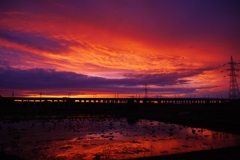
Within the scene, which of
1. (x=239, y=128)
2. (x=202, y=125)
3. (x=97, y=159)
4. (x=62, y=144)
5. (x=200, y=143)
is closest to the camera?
(x=97, y=159)

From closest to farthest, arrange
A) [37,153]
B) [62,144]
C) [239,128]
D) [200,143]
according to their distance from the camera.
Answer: [37,153] → [62,144] → [200,143] → [239,128]

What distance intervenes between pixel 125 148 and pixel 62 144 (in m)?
5.15

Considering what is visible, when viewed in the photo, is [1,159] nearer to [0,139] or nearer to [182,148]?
[0,139]

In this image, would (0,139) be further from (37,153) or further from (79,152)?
(79,152)

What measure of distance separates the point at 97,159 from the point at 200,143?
33.1ft

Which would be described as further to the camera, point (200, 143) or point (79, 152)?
point (200, 143)

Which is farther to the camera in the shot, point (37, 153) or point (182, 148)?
point (182, 148)

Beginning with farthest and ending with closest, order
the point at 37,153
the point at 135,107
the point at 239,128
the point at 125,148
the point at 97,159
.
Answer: the point at 135,107 < the point at 239,128 < the point at 125,148 < the point at 37,153 < the point at 97,159

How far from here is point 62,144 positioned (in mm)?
18172

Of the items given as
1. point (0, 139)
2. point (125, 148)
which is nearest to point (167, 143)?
point (125, 148)

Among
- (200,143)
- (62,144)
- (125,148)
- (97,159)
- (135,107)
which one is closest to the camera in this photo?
(97,159)

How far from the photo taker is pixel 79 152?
15516 millimetres

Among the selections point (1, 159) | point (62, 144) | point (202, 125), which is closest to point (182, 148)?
point (62, 144)

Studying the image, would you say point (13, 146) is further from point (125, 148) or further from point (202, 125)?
point (202, 125)
